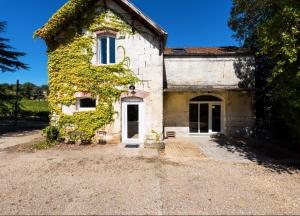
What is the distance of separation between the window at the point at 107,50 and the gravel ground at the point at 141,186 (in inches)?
223

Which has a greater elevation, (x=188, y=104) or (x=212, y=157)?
(x=188, y=104)

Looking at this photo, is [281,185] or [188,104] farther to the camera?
[188,104]

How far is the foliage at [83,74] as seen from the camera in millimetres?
14031

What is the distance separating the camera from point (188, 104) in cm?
1788

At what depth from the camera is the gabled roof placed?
44.2 ft

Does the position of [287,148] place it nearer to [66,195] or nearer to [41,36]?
[66,195]

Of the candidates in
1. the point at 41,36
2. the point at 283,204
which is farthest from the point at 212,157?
the point at 41,36

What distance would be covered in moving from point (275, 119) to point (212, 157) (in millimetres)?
7040

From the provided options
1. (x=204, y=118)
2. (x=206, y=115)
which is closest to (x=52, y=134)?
(x=204, y=118)

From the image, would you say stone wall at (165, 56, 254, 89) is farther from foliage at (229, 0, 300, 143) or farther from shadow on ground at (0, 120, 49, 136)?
shadow on ground at (0, 120, 49, 136)

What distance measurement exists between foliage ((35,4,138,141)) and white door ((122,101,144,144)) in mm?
776

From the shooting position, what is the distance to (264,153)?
12.7 metres

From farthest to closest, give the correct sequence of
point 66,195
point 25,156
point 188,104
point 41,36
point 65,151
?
point 188,104, point 41,36, point 65,151, point 25,156, point 66,195

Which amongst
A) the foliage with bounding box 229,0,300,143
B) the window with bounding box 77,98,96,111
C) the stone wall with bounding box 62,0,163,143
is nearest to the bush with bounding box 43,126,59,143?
the window with bounding box 77,98,96,111
